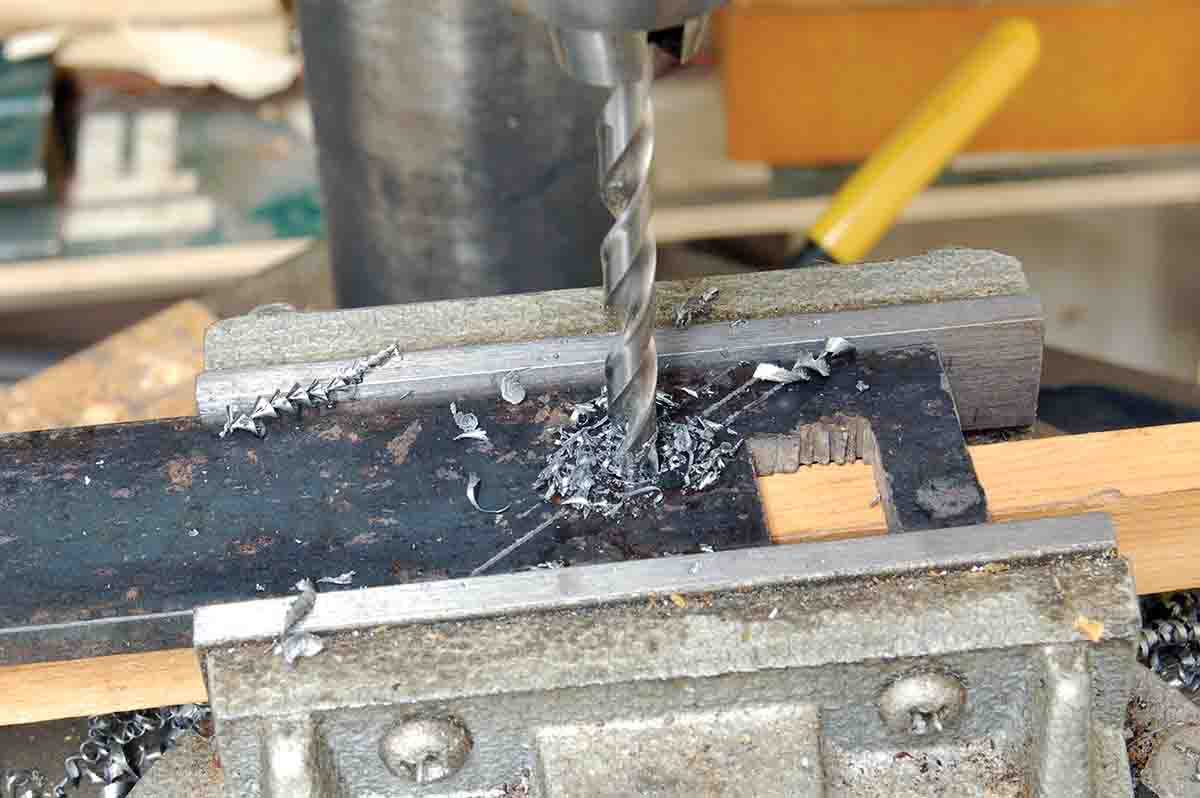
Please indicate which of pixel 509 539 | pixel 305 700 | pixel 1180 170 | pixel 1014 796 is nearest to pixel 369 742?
pixel 305 700

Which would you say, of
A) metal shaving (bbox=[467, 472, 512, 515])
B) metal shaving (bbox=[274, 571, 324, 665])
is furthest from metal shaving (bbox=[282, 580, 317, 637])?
metal shaving (bbox=[467, 472, 512, 515])

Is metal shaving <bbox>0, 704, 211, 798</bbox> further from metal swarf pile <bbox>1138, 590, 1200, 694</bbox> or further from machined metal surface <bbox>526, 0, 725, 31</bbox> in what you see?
metal swarf pile <bbox>1138, 590, 1200, 694</bbox>

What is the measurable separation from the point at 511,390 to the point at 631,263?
19 centimetres

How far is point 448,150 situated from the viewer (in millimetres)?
1465

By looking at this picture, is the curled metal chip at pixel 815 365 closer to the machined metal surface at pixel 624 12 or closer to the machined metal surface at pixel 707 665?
the machined metal surface at pixel 707 665

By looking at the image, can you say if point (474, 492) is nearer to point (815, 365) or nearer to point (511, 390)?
Answer: point (511, 390)

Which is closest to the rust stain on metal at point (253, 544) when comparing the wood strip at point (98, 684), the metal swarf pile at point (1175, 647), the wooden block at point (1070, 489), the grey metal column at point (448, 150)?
the wood strip at point (98, 684)

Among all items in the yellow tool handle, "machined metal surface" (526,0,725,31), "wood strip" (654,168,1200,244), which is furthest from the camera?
"wood strip" (654,168,1200,244)

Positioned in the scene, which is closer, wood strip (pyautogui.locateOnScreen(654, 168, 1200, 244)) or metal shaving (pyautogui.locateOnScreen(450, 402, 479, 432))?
metal shaving (pyautogui.locateOnScreen(450, 402, 479, 432))

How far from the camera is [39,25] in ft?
8.71

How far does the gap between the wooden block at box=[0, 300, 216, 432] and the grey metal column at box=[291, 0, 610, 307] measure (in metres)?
0.28

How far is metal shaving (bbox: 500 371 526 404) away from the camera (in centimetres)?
120

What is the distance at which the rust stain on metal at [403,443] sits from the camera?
1.16 metres

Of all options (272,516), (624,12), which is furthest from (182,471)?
(624,12)
